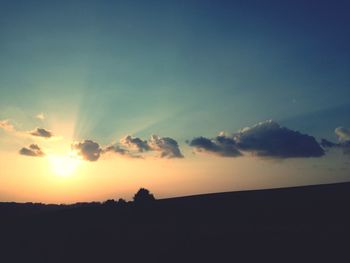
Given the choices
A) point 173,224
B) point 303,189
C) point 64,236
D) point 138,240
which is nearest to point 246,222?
point 173,224

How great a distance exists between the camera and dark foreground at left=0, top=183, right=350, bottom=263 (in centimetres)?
1780

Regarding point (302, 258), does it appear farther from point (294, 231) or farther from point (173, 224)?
point (173, 224)

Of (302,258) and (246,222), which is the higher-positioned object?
(246,222)

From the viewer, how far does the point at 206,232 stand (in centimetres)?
2225

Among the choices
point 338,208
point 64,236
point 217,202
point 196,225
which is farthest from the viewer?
point 217,202

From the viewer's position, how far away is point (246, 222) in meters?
23.6

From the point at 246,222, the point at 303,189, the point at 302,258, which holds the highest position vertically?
the point at 303,189

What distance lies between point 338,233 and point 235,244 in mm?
5410

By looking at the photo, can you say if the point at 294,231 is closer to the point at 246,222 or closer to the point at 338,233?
the point at 338,233

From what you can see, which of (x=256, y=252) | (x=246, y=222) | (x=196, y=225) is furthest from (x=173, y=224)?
(x=256, y=252)

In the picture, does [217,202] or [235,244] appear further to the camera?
[217,202]

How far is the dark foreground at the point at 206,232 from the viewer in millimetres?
17797

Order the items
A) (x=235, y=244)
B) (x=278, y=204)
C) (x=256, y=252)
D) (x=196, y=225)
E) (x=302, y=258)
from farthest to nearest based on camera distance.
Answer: (x=278, y=204) < (x=196, y=225) < (x=235, y=244) < (x=256, y=252) < (x=302, y=258)

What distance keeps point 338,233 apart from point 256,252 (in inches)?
172
